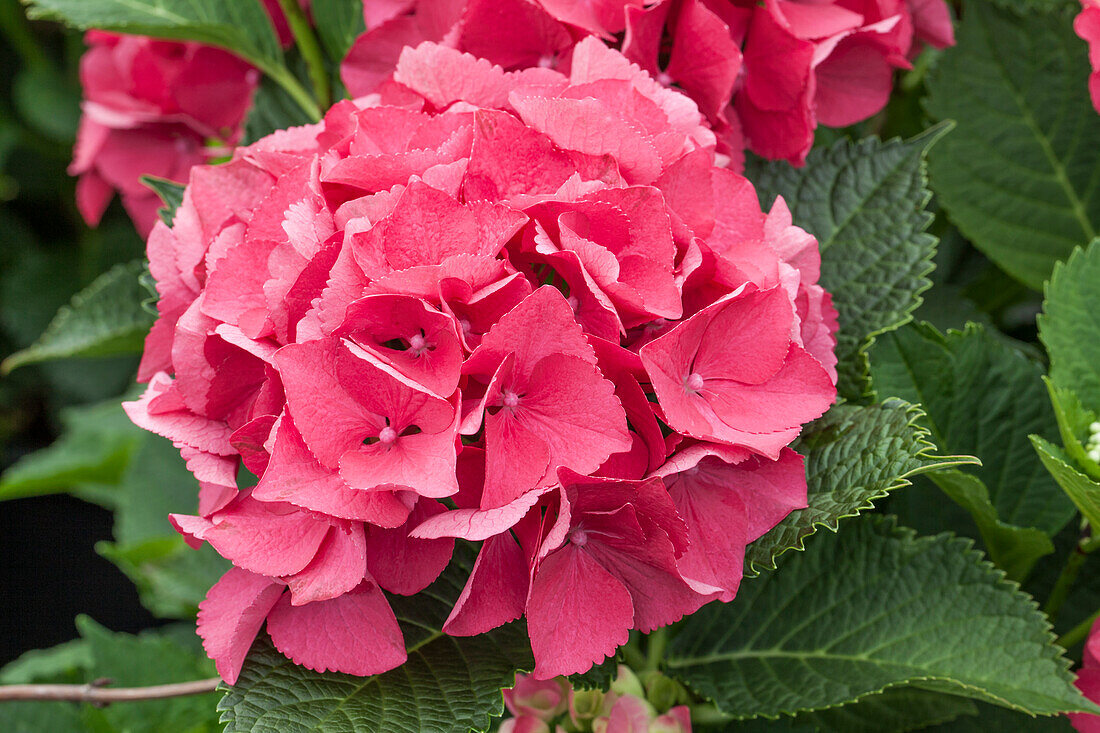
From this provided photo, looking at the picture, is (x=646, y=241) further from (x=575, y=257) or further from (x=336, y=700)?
(x=336, y=700)

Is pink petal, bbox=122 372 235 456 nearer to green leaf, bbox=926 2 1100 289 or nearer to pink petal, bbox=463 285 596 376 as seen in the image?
pink petal, bbox=463 285 596 376

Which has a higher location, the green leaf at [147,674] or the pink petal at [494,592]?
the pink petal at [494,592]

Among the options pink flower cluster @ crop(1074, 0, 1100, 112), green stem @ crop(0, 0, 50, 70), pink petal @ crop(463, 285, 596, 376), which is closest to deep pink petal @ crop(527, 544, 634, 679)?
pink petal @ crop(463, 285, 596, 376)

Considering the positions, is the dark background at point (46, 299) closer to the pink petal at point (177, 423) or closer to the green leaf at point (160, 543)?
the green leaf at point (160, 543)

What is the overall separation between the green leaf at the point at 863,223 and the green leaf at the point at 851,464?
68mm

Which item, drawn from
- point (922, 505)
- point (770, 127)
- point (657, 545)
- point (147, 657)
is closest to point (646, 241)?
point (657, 545)

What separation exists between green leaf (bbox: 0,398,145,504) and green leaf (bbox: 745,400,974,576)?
43.2 inches

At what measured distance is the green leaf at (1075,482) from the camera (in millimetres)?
567

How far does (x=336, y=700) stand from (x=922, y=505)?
516mm

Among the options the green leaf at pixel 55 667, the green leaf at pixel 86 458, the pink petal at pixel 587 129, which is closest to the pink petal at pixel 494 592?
the pink petal at pixel 587 129

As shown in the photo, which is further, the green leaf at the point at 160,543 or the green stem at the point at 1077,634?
the green leaf at the point at 160,543

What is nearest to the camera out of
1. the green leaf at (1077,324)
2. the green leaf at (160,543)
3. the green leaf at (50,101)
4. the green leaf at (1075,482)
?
the green leaf at (1075,482)

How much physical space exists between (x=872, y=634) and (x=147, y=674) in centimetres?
71

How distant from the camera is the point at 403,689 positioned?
0.54 meters
